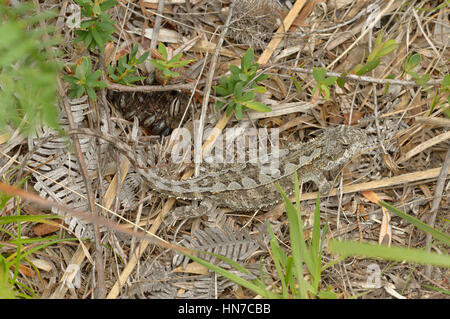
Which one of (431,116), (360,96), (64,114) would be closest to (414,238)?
(431,116)

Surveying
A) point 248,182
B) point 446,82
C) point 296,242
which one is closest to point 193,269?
point 248,182

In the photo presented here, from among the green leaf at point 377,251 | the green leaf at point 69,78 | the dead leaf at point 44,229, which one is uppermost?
the green leaf at point 69,78

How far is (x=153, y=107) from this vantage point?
5.12 metres

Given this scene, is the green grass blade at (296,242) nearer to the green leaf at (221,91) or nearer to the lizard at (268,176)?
the lizard at (268,176)

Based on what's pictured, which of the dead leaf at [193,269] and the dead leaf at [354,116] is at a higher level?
the dead leaf at [354,116]

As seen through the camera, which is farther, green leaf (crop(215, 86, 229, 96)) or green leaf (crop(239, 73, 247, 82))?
green leaf (crop(215, 86, 229, 96))

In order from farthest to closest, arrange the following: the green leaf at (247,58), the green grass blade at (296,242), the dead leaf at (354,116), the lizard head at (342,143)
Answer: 1. the dead leaf at (354,116)
2. the lizard head at (342,143)
3. the green leaf at (247,58)
4. the green grass blade at (296,242)

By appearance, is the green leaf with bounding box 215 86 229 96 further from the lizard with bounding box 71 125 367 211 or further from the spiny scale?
the lizard with bounding box 71 125 367 211

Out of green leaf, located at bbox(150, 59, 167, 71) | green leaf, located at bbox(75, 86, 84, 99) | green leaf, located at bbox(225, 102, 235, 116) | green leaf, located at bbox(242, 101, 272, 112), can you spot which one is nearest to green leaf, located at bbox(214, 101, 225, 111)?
green leaf, located at bbox(225, 102, 235, 116)

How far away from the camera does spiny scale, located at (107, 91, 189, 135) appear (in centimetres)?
504

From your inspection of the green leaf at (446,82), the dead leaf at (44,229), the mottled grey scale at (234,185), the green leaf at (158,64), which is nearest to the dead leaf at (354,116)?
the green leaf at (446,82)

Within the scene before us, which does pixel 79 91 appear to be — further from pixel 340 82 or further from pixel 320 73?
pixel 340 82

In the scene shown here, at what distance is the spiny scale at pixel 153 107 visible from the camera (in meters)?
5.04

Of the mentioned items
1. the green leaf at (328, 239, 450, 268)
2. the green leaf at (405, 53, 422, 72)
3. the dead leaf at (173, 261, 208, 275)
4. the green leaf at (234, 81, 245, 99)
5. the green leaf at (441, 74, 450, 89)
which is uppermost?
the green leaf at (405, 53, 422, 72)
